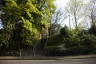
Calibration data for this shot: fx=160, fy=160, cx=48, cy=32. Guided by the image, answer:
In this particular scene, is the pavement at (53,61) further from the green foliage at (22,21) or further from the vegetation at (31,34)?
the green foliage at (22,21)

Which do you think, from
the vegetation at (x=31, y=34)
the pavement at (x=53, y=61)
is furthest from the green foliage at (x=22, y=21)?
the pavement at (x=53, y=61)

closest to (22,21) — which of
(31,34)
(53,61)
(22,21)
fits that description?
(22,21)

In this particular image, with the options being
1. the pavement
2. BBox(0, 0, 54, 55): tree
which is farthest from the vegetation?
the pavement

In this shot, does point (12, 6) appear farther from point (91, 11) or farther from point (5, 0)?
point (91, 11)

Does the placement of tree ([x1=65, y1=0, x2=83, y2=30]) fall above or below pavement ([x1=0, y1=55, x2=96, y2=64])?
above

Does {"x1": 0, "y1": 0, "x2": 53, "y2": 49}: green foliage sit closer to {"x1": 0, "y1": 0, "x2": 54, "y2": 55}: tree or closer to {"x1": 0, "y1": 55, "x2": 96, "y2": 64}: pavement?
{"x1": 0, "y1": 0, "x2": 54, "y2": 55}: tree

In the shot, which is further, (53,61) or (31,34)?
(31,34)

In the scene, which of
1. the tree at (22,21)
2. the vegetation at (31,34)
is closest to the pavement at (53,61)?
the vegetation at (31,34)

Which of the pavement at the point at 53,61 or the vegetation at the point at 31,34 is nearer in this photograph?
the pavement at the point at 53,61

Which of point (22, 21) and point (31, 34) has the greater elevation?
point (22, 21)

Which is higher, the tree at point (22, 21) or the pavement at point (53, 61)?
the tree at point (22, 21)

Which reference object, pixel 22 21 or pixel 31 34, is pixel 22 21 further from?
pixel 31 34

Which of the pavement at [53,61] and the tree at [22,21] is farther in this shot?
the tree at [22,21]

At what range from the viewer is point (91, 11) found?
44.6 m
